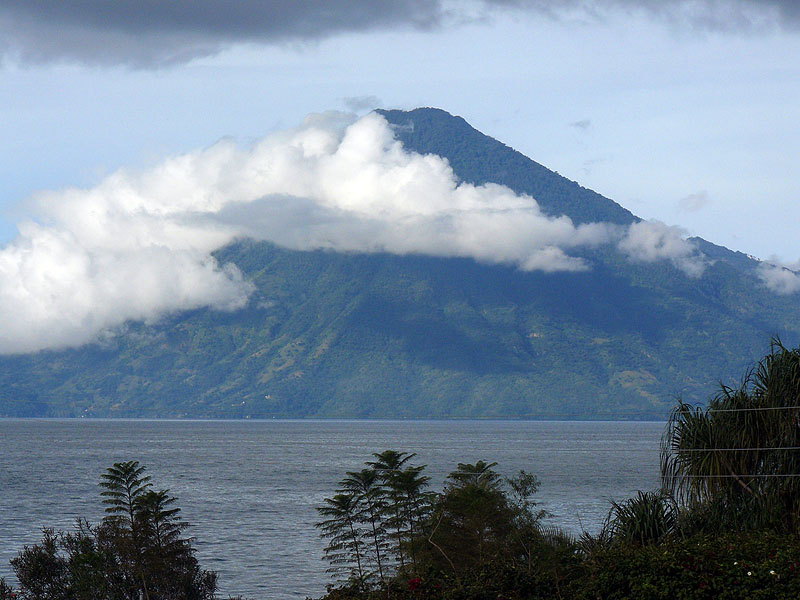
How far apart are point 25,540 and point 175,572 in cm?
2970

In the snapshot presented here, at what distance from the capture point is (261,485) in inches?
4306

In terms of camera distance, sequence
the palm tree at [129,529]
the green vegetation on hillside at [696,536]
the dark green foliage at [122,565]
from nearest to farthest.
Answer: the green vegetation on hillside at [696,536] → the dark green foliage at [122,565] → the palm tree at [129,529]

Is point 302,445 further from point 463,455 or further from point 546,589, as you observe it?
point 546,589

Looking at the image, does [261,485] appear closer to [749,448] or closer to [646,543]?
[749,448]

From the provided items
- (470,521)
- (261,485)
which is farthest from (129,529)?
(261,485)

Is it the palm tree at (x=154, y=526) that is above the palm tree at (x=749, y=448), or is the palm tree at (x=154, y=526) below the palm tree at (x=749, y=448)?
below

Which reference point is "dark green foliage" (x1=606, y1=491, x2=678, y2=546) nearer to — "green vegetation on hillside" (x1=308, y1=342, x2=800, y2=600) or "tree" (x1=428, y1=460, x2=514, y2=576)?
"green vegetation on hillside" (x1=308, y1=342, x2=800, y2=600)

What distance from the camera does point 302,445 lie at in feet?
639

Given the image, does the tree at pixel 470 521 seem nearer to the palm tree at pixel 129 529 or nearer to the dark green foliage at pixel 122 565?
the dark green foliage at pixel 122 565

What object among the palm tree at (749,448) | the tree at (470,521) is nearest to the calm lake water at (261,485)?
the tree at (470,521)

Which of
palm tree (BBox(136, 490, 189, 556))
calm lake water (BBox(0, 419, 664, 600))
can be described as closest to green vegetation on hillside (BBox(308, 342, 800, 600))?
palm tree (BBox(136, 490, 189, 556))

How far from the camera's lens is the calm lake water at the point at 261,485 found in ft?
206

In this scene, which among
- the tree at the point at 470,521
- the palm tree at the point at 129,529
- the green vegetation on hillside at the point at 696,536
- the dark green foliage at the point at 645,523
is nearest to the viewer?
the green vegetation on hillside at the point at 696,536

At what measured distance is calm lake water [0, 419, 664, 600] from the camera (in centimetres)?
6269
